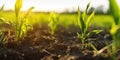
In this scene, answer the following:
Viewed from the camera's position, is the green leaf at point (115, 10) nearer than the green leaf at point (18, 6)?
Yes

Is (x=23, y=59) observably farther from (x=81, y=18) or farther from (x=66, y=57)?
(x=81, y=18)

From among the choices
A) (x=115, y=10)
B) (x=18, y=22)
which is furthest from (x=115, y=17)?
(x=18, y=22)

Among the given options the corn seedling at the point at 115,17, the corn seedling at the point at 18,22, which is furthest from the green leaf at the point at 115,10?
the corn seedling at the point at 18,22

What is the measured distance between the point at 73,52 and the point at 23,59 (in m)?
0.46

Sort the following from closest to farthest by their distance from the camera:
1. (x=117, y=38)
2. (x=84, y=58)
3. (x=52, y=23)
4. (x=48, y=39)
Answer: (x=117, y=38)
(x=84, y=58)
(x=48, y=39)
(x=52, y=23)

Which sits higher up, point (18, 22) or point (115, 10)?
point (115, 10)

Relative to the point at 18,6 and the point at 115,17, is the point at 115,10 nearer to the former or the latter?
the point at 115,17

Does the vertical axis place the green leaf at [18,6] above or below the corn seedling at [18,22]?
above

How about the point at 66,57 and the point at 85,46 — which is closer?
the point at 66,57

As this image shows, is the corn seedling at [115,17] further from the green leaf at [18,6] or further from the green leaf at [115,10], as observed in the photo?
the green leaf at [18,6]

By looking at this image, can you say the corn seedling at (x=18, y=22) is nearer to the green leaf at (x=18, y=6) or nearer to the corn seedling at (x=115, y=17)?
the green leaf at (x=18, y=6)

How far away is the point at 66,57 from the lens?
115 inches

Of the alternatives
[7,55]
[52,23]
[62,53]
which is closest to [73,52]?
[62,53]

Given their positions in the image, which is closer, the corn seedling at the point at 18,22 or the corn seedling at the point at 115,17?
the corn seedling at the point at 115,17
